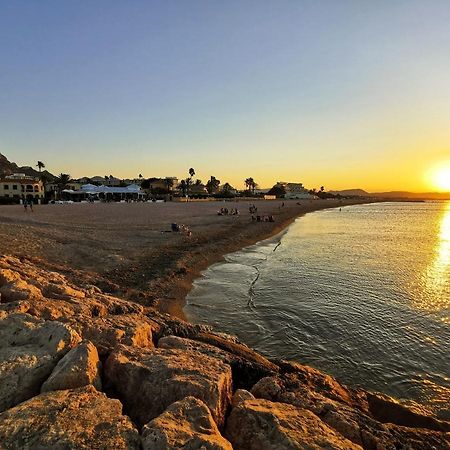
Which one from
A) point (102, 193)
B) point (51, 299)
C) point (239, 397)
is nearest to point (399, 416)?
point (239, 397)

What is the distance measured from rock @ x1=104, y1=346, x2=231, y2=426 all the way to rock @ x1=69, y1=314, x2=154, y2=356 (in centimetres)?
34

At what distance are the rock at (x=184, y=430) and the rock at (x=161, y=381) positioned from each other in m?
0.27

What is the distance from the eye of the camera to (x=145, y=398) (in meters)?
3.50

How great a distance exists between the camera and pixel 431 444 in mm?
3963

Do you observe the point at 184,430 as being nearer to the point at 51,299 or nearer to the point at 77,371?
the point at 77,371

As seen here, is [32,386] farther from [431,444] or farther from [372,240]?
[372,240]

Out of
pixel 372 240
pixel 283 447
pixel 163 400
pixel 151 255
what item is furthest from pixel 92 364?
pixel 372 240

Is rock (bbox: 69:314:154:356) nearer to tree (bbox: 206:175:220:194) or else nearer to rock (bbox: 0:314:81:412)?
rock (bbox: 0:314:81:412)

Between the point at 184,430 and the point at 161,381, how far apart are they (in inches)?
34.4

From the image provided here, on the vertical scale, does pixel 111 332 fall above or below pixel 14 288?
below

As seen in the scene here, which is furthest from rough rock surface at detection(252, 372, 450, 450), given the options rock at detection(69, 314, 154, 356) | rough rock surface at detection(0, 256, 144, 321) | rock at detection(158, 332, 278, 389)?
rough rock surface at detection(0, 256, 144, 321)

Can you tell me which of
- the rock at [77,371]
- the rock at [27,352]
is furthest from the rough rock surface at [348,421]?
the rock at [27,352]

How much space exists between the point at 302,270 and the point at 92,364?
13.6 metres

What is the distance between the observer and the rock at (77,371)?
335cm
